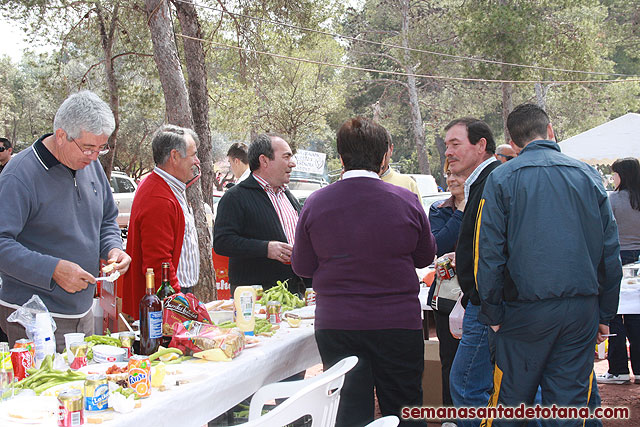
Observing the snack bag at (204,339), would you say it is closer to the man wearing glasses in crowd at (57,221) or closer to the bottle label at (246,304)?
the bottle label at (246,304)

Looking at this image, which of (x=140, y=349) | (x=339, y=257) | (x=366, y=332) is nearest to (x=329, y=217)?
(x=339, y=257)

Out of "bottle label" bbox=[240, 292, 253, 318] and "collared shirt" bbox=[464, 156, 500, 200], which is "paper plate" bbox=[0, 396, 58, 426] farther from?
"collared shirt" bbox=[464, 156, 500, 200]

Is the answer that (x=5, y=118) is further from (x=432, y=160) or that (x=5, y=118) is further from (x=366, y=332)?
(x=366, y=332)

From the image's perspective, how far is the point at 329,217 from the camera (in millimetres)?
2857

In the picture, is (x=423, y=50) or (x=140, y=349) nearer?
(x=140, y=349)

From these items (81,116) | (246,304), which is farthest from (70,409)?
(81,116)

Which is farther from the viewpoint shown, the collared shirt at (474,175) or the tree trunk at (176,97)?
the tree trunk at (176,97)

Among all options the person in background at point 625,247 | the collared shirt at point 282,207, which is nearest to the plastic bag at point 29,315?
the collared shirt at point 282,207

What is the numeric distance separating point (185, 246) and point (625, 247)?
455cm

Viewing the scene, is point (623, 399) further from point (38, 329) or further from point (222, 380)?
point (38, 329)

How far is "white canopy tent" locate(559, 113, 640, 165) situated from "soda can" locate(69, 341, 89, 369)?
9862 mm

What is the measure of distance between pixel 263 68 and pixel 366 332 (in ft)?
37.1

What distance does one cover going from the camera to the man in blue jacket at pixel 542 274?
2.86 m

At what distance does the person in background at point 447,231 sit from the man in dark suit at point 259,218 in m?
1.00
